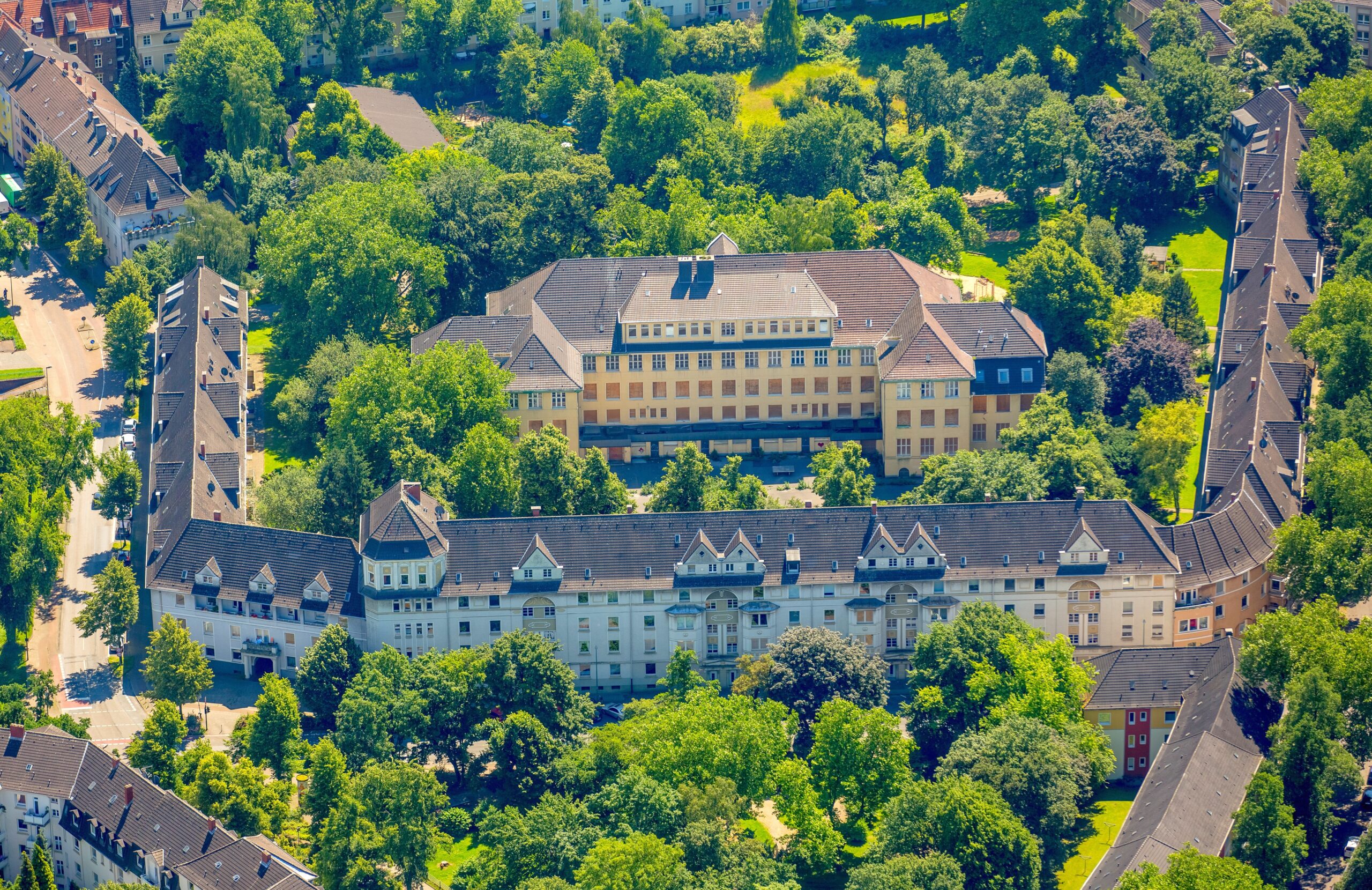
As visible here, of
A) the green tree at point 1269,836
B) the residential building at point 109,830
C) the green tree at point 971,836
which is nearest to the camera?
the residential building at point 109,830

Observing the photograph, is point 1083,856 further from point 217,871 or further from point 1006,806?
point 217,871

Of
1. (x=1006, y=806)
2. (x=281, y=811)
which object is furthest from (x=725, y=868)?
(x=281, y=811)

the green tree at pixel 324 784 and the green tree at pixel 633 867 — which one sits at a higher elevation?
the green tree at pixel 324 784

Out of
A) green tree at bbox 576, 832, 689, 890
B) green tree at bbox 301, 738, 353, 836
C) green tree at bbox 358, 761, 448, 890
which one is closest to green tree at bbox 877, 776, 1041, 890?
green tree at bbox 576, 832, 689, 890

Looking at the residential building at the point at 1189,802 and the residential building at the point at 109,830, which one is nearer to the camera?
the residential building at the point at 1189,802

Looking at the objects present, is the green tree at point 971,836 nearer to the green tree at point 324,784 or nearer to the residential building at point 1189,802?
the residential building at point 1189,802

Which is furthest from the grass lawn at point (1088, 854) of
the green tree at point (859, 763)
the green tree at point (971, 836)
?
the green tree at point (859, 763)

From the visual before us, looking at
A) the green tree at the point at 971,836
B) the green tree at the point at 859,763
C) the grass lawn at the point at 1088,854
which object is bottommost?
the grass lawn at the point at 1088,854

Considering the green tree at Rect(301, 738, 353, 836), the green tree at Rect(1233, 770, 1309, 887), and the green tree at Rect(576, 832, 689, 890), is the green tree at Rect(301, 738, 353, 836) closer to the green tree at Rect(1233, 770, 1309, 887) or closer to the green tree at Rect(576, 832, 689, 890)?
Answer: the green tree at Rect(576, 832, 689, 890)
